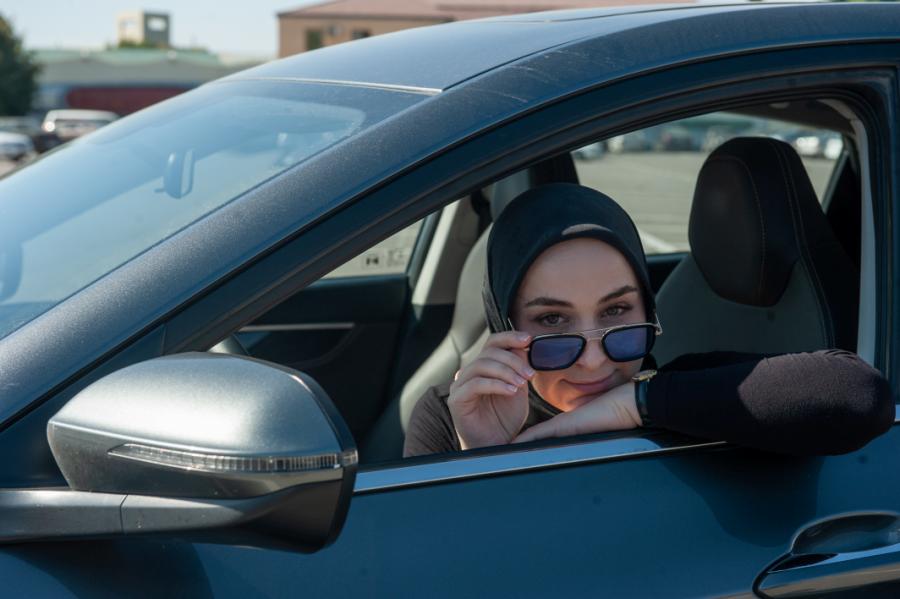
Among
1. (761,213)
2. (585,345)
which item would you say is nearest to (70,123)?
(761,213)

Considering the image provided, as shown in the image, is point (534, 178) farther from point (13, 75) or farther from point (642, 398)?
point (13, 75)

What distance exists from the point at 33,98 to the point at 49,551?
221 ft

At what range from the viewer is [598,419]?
5.19 ft

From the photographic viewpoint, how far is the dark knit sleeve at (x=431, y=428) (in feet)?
6.08

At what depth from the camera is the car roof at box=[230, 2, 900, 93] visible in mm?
1557

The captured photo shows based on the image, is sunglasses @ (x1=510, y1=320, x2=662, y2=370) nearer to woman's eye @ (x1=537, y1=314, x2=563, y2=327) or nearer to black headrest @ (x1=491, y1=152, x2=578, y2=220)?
woman's eye @ (x1=537, y1=314, x2=563, y2=327)

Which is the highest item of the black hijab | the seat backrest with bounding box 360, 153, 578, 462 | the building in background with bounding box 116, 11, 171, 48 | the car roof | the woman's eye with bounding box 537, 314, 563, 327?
the car roof

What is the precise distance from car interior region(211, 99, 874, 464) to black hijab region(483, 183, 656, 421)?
155 mm

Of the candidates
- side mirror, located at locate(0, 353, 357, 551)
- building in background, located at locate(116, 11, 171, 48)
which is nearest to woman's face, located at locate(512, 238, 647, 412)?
side mirror, located at locate(0, 353, 357, 551)

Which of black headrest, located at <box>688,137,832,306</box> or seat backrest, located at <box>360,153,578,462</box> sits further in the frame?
seat backrest, located at <box>360,153,578,462</box>

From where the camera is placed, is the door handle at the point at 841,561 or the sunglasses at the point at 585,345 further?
the sunglasses at the point at 585,345

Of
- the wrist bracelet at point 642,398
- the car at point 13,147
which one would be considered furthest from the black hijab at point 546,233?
the car at point 13,147

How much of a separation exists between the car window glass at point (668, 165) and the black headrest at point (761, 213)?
1.83 meters

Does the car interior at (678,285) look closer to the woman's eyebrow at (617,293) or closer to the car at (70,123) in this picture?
the woman's eyebrow at (617,293)
